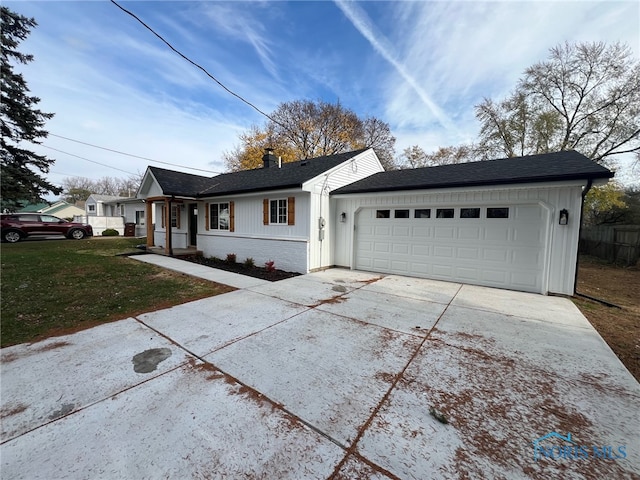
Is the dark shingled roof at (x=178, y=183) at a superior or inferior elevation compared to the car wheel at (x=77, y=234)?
superior

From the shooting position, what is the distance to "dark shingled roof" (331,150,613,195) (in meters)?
5.47

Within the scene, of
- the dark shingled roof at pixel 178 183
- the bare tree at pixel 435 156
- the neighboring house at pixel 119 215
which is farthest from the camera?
the bare tree at pixel 435 156

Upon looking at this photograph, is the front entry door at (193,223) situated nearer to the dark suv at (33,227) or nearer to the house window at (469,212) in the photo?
the dark suv at (33,227)

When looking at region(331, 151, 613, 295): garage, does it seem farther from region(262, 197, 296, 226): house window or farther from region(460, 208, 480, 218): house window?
region(262, 197, 296, 226): house window

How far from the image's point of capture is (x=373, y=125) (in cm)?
2511

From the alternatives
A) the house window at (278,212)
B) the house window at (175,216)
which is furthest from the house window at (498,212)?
the house window at (175,216)

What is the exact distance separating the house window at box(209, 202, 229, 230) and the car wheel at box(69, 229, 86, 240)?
12.5 meters

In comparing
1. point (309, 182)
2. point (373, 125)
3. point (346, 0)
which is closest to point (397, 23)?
point (346, 0)

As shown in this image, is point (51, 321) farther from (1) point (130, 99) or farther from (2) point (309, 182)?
(1) point (130, 99)

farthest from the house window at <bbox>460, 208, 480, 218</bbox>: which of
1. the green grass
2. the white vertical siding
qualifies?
the green grass

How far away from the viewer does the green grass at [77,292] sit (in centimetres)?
411

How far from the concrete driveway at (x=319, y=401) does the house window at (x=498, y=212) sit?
2933mm

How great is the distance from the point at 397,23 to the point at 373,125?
17309 millimetres

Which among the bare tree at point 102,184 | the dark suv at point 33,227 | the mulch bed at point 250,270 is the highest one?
Result: the bare tree at point 102,184
